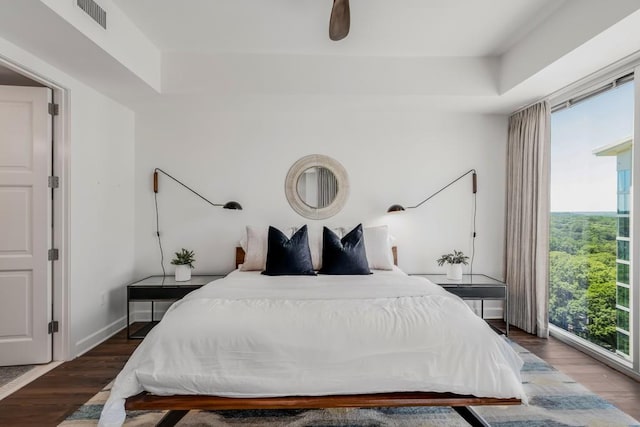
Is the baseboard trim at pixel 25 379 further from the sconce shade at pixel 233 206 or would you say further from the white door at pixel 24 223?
the sconce shade at pixel 233 206

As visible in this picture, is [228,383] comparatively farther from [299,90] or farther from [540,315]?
[540,315]

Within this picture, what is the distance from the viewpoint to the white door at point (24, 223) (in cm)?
282

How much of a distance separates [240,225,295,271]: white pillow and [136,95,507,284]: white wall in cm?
51

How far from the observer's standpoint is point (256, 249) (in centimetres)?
345

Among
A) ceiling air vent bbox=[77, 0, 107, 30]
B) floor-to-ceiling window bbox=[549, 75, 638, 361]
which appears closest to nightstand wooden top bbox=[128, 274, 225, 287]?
ceiling air vent bbox=[77, 0, 107, 30]

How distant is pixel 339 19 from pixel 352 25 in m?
0.83

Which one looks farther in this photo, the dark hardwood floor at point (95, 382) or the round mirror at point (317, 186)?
the round mirror at point (317, 186)

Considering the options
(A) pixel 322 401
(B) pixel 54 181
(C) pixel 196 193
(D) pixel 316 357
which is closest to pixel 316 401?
(A) pixel 322 401

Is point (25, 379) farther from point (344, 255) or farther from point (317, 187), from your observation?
point (317, 187)

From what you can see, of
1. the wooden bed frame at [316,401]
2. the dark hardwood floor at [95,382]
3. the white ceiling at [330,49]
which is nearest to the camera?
the wooden bed frame at [316,401]

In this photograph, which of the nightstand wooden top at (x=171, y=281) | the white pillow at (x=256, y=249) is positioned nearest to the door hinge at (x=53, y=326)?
the nightstand wooden top at (x=171, y=281)

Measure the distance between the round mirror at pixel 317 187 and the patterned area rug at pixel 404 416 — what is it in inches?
91.6

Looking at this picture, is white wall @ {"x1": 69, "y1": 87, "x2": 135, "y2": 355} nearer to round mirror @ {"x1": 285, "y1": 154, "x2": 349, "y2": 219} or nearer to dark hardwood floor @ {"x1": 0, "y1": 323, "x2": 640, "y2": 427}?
dark hardwood floor @ {"x1": 0, "y1": 323, "x2": 640, "y2": 427}

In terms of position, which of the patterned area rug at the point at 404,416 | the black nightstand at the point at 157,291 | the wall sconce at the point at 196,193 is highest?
the wall sconce at the point at 196,193
